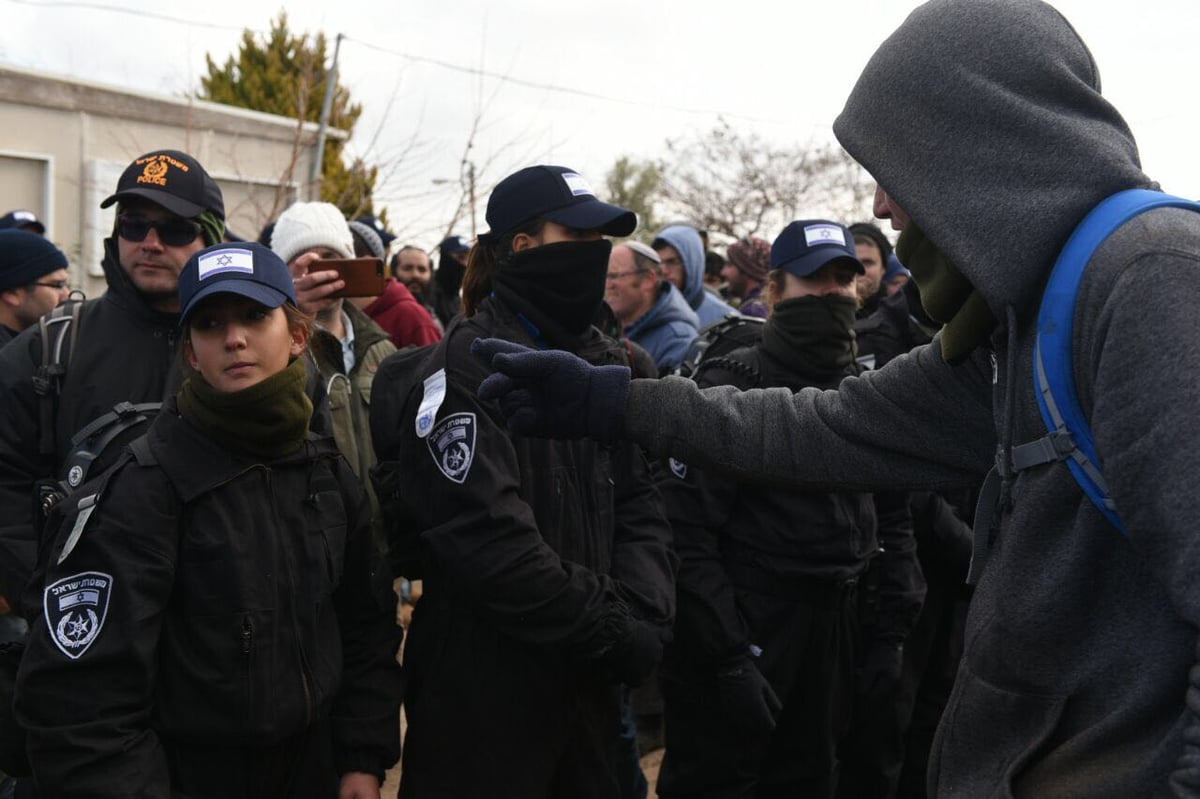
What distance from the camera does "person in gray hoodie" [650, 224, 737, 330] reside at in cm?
728

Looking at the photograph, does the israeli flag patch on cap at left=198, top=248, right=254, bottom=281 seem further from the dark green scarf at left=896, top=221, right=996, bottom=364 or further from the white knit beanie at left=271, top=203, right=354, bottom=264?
Answer: the dark green scarf at left=896, top=221, right=996, bottom=364

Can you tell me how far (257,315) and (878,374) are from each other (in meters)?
1.55

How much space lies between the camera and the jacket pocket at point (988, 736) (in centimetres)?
158

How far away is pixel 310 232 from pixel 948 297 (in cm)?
300

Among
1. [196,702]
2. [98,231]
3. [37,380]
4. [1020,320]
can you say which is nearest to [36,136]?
[98,231]

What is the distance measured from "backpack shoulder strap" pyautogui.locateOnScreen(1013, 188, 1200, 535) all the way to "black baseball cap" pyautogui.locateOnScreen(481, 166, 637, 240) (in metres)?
1.70

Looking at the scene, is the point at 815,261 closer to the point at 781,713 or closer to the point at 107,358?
the point at 781,713

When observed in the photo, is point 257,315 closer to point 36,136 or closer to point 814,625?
point 814,625

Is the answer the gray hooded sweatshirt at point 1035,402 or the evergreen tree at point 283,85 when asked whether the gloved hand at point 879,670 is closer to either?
the gray hooded sweatshirt at point 1035,402

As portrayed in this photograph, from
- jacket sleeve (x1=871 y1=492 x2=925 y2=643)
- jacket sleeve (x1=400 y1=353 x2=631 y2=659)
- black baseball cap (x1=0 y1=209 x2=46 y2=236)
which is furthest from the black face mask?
black baseball cap (x1=0 y1=209 x2=46 y2=236)

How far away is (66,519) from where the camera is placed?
2354 mm

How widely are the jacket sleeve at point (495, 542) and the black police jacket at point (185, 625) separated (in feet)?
0.90

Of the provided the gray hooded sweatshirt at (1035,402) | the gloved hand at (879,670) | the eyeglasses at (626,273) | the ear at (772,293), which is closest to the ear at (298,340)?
the gray hooded sweatshirt at (1035,402)

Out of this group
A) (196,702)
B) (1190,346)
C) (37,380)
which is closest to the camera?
(1190,346)
